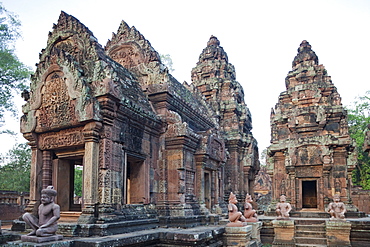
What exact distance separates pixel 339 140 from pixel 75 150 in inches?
539

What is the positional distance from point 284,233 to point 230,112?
7.18m

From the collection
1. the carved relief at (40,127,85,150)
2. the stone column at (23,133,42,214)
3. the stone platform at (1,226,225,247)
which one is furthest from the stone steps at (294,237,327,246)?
the stone column at (23,133,42,214)

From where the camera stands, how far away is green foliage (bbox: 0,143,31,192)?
73.2 ft

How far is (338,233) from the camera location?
12.1m

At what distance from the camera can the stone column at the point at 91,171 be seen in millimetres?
7219

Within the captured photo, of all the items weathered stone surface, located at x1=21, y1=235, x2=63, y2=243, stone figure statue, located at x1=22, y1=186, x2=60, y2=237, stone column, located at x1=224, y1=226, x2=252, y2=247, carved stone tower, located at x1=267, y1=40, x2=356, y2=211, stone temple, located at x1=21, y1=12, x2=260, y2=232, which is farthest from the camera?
carved stone tower, located at x1=267, y1=40, x2=356, y2=211

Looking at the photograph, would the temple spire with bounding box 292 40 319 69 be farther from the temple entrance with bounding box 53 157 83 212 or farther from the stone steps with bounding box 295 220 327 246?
the temple entrance with bounding box 53 157 83 212

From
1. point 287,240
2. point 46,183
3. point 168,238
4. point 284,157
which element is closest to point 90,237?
point 168,238

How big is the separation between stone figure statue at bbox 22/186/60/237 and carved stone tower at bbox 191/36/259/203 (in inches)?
440

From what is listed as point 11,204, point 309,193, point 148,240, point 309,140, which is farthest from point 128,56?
point 309,193

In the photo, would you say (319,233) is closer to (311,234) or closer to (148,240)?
(311,234)

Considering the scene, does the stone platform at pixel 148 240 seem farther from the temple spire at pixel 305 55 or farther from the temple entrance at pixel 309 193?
the temple spire at pixel 305 55

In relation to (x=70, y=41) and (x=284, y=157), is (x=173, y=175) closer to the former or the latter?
(x=70, y=41)

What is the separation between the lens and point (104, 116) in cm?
762
